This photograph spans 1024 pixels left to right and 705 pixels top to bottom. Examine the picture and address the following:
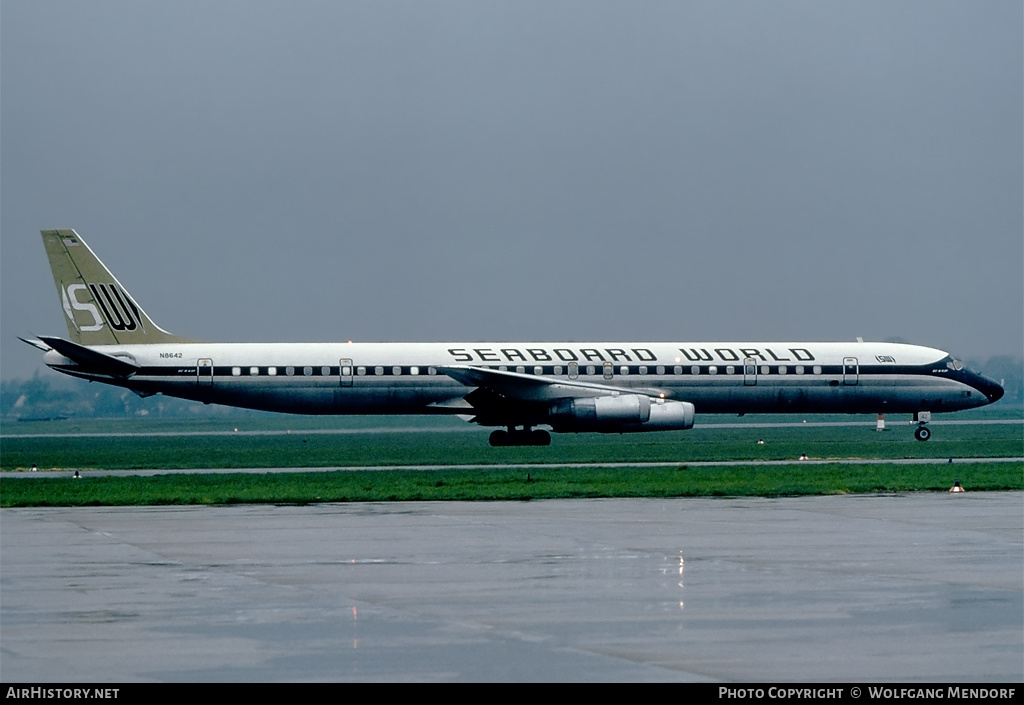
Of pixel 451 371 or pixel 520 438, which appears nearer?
pixel 451 371

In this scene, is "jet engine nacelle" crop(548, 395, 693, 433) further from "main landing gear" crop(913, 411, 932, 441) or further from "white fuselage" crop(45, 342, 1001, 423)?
"main landing gear" crop(913, 411, 932, 441)

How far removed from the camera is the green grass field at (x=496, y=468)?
2655 centimetres

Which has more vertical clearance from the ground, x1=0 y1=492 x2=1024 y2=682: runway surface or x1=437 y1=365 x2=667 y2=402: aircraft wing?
x1=437 y1=365 x2=667 y2=402: aircraft wing

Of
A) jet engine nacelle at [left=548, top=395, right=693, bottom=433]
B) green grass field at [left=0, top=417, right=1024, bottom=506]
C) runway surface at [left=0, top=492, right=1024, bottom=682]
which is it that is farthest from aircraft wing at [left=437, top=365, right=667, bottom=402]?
runway surface at [left=0, top=492, right=1024, bottom=682]

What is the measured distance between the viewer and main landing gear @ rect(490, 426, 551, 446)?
1770 inches

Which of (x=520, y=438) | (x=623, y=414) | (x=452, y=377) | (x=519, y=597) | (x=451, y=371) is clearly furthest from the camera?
(x=520, y=438)

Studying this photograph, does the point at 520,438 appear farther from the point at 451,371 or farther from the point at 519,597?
the point at 519,597

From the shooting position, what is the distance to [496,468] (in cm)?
3459

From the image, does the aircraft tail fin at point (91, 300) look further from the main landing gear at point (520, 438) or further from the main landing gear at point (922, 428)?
the main landing gear at point (922, 428)

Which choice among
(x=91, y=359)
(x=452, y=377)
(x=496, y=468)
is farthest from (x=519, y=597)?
(x=91, y=359)

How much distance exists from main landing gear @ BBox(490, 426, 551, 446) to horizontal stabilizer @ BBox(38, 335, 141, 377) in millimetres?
11276

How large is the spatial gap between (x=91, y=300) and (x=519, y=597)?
34.2 meters
